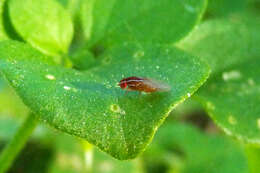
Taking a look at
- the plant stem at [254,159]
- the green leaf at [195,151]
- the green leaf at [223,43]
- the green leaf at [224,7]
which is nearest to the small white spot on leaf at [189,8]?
the green leaf at [223,43]

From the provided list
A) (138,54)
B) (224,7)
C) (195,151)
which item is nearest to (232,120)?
(138,54)

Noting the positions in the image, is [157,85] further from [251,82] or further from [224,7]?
[224,7]

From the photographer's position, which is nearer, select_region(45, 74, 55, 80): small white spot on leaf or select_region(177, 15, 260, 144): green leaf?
select_region(45, 74, 55, 80): small white spot on leaf

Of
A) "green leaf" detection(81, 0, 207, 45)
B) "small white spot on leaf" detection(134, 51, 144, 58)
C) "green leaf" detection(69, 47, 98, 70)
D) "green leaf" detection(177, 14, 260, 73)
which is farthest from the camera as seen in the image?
"green leaf" detection(177, 14, 260, 73)

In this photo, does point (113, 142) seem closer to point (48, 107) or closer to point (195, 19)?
point (48, 107)

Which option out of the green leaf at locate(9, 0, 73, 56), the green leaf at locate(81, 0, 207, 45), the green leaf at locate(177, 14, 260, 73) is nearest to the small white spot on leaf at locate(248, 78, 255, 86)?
the green leaf at locate(177, 14, 260, 73)

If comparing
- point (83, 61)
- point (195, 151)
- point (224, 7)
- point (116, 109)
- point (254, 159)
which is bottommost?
point (195, 151)

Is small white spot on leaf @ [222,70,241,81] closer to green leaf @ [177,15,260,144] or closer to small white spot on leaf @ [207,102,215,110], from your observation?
green leaf @ [177,15,260,144]
